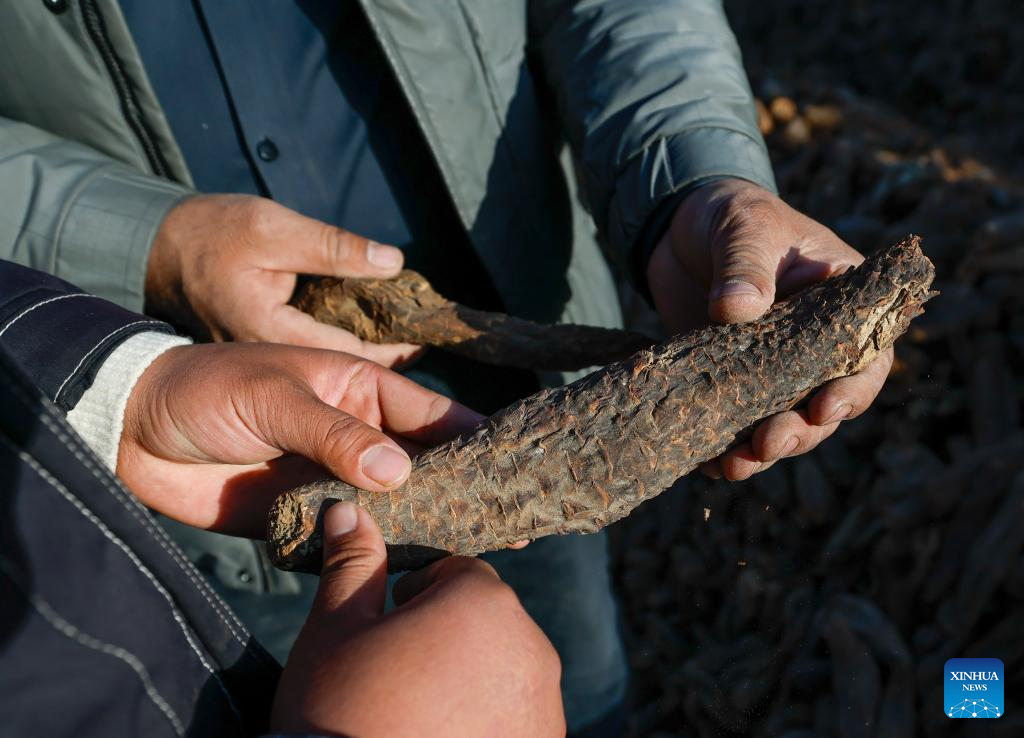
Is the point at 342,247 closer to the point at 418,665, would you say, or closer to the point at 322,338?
the point at 322,338

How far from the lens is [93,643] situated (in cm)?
116

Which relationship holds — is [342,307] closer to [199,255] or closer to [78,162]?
[199,255]

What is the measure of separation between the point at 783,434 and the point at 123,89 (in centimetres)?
185

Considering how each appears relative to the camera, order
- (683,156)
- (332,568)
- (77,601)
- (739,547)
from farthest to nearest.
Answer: (739,547) < (683,156) < (332,568) < (77,601)

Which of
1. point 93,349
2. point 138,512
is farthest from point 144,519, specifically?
point 93,349

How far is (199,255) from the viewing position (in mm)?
2170

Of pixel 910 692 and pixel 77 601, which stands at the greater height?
pixel 77 601

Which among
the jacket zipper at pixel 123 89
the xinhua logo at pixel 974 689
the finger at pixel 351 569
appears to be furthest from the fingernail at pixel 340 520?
the xinhua logo at pixel 974 689

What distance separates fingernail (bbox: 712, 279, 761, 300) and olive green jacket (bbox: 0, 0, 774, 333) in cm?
49

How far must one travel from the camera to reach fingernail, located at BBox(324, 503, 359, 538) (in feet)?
5.33

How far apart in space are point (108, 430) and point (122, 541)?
1.91ft

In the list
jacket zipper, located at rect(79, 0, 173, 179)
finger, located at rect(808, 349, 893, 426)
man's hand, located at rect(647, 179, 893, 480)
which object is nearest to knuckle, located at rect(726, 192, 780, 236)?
man's hand, located at rect(647, 179, 893, 480)

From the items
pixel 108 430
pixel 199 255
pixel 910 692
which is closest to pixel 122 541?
pixel 108 430

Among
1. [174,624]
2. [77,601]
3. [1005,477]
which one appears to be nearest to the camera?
[77,601]
